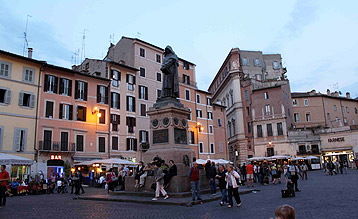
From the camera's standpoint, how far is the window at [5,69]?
27844mm

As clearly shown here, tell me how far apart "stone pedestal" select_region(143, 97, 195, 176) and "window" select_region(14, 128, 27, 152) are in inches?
765

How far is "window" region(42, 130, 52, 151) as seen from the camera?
2931 cm

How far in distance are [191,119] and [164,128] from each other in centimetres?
3166

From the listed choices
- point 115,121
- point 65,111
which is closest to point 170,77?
point 65,111

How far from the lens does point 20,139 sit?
28.0 meters

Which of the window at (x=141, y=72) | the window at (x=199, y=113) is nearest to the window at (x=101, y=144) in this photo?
the window at (x=141, y=72)

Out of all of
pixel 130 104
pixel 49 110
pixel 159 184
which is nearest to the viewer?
pixel 159 184

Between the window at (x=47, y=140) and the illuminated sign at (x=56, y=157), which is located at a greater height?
the window at (x=47, y=140)

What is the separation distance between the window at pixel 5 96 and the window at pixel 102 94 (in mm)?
9441

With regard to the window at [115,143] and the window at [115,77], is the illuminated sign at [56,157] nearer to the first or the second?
the window at [115,143]

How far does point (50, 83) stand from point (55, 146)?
6.64 m

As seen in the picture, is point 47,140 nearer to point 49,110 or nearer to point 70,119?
point 49,110

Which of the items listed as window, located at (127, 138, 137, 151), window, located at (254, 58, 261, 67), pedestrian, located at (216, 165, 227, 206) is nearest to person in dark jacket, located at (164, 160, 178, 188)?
pedestrian, located at (216, 165, 227, 206)

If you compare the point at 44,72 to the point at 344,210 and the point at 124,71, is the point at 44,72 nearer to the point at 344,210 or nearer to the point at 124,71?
the point at 124,71
